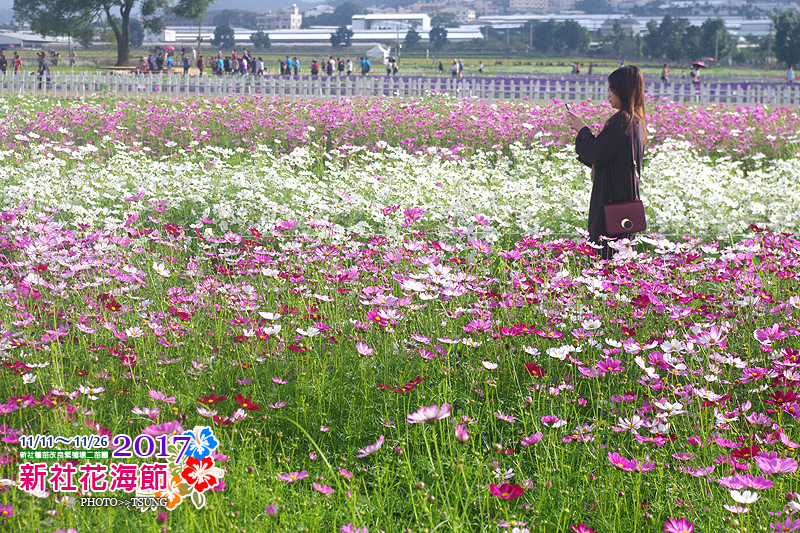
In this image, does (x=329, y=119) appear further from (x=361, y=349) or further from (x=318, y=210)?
(x=361, y=349)

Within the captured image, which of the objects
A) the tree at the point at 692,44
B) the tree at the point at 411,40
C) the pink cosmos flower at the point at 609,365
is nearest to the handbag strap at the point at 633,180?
the pink cosmos flower at the point at 609,365

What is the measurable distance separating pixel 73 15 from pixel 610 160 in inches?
2016

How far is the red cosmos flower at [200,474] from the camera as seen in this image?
2.14 m

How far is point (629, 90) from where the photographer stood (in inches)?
173

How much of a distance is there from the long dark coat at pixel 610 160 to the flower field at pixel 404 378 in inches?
12.1

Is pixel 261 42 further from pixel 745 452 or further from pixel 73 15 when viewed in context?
pixel 745 452

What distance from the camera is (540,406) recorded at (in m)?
2.95

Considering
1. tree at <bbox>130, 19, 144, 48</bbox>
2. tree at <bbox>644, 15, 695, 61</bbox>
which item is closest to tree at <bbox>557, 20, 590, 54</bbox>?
tree at <bbox>644, 15, 695, 61</bbox>

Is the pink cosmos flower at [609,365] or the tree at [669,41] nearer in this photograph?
the pink cosmos flower at [609,365]

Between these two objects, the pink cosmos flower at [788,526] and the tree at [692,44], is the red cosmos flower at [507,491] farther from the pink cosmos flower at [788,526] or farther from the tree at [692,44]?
the tree at [692,44]

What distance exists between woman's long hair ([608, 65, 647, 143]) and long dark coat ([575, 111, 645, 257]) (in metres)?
0.04

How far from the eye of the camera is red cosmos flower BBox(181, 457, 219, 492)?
84.4 inches

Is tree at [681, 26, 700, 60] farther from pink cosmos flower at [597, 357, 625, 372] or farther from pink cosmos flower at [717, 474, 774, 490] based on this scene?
pink cosmos flower at [717, 474, 774, 490]

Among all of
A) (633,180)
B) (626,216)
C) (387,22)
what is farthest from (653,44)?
(387,22)
